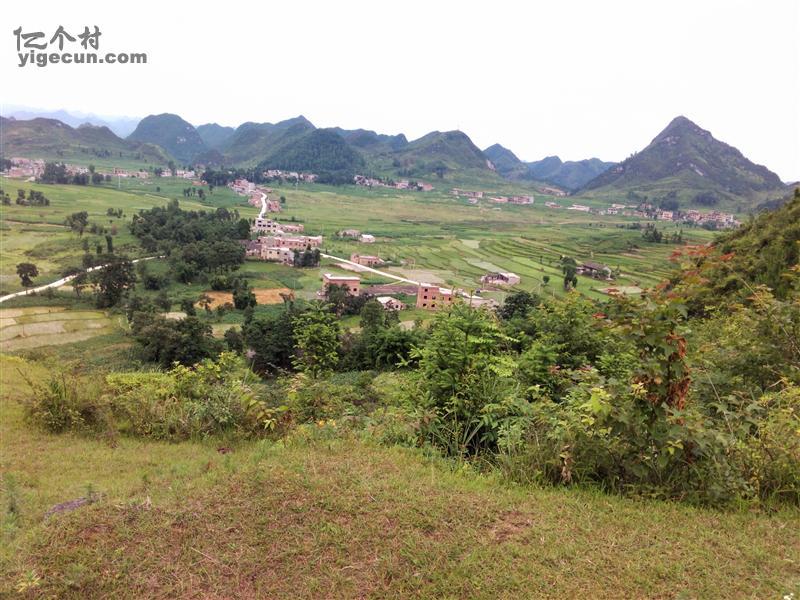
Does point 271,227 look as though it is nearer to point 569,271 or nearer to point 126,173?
point 569,271

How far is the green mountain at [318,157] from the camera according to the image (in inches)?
5015

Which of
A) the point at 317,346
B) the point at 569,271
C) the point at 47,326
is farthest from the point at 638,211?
the point at 317,346

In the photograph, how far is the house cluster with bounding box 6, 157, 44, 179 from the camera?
70.8m

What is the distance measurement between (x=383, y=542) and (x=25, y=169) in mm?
95182

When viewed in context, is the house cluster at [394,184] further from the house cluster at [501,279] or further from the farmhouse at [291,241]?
the house cluster at [501,279]

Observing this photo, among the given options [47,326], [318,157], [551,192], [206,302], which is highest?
[318,157]

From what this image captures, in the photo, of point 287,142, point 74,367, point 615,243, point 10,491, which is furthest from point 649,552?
point 287,142

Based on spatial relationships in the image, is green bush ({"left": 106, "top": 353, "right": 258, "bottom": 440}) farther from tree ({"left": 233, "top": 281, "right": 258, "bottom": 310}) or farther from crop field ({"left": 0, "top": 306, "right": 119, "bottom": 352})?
tree ({"left": 233, "top": 281, "right": 258, "bottom": 310})

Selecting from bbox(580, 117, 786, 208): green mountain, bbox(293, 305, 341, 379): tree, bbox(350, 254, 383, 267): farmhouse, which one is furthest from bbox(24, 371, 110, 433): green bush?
bbox(580, 117, 786, 208): green mountain

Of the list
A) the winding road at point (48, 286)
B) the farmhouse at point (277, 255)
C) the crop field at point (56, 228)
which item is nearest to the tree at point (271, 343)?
the winding road at point (48, 286)

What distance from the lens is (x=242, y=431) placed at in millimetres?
4906

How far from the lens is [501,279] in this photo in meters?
35.4

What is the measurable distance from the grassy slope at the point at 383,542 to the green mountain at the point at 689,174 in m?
112

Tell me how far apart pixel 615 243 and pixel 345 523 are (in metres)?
52.5
